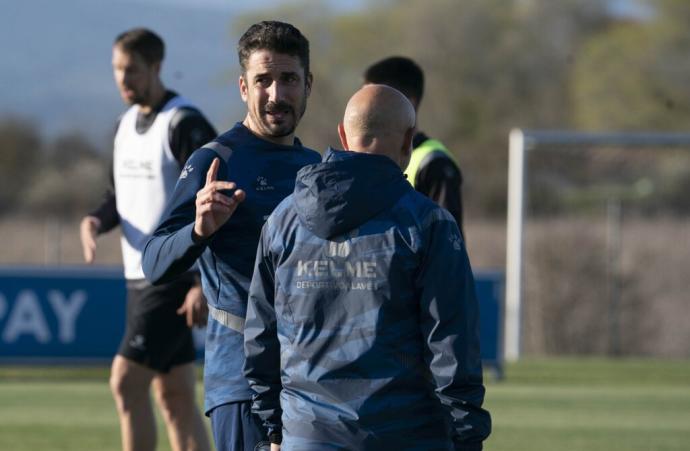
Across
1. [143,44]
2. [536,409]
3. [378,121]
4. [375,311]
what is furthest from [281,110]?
[536,409]

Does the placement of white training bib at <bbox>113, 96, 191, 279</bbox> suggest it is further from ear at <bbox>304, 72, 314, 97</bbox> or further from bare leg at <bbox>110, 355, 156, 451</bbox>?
ear at <bbox>304, 72, 314, 97</bbox>

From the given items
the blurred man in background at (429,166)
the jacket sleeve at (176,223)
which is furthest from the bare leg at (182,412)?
the jacket sleeve at (176,223)

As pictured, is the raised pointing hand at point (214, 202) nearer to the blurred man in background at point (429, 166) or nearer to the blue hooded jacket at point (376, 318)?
the blue hooded jacket at point (376, 318)

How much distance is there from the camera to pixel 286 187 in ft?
20.4

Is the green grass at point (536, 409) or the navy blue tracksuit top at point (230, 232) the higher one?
the navy blue tracksuit top at point (230, 232)

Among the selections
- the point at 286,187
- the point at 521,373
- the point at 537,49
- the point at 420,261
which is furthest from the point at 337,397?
the point at 537,49

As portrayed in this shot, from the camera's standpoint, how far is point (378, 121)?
17.1ft

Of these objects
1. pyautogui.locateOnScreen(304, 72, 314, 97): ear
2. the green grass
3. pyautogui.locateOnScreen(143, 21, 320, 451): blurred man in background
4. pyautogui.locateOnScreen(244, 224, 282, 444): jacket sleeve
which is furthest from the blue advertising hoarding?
pyautogui.locateOnScreen(244, 224, 282, 444): jacket sleeve

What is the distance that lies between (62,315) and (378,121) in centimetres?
1347

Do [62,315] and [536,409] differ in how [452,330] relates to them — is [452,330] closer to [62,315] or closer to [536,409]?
[536,409]

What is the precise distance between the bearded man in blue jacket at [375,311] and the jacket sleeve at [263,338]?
14cm

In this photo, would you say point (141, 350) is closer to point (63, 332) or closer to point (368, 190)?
point (368, 190)

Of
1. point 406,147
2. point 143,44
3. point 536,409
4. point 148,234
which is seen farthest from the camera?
point 536,409

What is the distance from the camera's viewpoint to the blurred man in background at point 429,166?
843 cm
